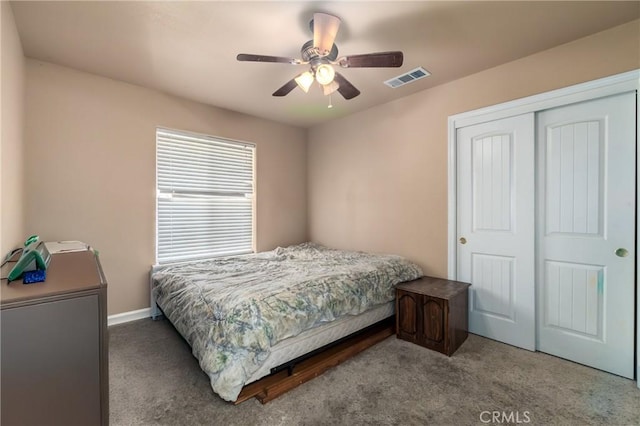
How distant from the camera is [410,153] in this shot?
3479 millimetres

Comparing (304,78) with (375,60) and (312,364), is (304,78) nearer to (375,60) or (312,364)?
(375,60)

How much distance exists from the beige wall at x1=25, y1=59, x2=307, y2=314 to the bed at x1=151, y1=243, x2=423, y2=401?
457 millimetres

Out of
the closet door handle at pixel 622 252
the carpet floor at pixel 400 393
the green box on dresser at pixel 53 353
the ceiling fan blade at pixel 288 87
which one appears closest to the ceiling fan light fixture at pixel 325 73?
the ceiling fan blade at pixel 288 87

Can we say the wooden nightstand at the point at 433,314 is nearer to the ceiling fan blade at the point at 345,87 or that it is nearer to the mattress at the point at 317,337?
the mattress at the point at 317,337

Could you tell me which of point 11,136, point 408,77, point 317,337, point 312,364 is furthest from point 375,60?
point 11,136

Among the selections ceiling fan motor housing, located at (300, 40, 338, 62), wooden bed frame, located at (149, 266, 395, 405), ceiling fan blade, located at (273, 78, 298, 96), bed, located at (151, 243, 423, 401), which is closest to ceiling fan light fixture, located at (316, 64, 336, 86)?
ceiling fan motor housing, located at (300, 40, 338, 62)

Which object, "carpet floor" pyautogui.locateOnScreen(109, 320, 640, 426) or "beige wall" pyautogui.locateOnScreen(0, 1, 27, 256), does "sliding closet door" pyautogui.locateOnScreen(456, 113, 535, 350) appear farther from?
"beige wall" pyautogui.locateOnScreen(0, 1, 27, 256)

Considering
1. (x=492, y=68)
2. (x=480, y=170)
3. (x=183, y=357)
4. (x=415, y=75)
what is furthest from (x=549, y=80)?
(x=183, y=357)

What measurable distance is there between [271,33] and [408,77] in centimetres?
152

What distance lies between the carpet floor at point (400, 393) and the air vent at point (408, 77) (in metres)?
2.71

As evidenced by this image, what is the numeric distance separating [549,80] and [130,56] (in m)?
3.77

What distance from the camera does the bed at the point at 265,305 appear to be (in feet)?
5.98

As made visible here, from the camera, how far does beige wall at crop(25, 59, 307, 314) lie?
2723 mm

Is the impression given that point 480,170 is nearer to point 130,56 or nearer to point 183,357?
point 183,357
